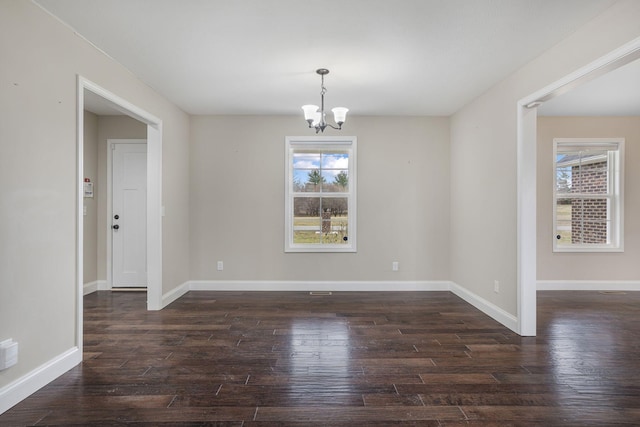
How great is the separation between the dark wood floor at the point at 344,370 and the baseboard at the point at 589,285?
98 cm

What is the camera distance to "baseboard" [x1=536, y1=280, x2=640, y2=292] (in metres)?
4.96

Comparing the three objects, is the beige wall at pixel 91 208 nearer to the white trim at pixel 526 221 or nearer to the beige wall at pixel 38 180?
the beige wall at pixel 38 180

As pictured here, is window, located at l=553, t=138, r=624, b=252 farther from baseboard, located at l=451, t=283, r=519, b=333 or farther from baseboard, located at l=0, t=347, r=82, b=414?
baseboard, located at l=0, t=347, r=82, b=414

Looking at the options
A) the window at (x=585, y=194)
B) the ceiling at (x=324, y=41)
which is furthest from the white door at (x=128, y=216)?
the window at (x=585, y=194)

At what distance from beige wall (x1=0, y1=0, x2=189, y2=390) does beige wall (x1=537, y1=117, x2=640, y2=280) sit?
567cm

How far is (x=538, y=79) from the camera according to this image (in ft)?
9.80

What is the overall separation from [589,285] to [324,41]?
5.12 m

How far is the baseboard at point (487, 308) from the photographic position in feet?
11.0

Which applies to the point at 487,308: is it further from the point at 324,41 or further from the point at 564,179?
the point at 324,41

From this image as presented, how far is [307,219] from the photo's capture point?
16.6ft

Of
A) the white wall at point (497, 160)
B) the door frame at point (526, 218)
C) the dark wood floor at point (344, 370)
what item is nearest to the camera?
the dark wood floor at point (344, 370)

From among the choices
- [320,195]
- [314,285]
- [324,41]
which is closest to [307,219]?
[320,195]

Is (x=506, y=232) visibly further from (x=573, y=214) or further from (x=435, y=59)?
(x=573, y=214)

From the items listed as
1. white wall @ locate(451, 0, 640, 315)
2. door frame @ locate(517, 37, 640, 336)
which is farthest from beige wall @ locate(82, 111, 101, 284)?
door frame @ locate(517, 37, 640, 336)
